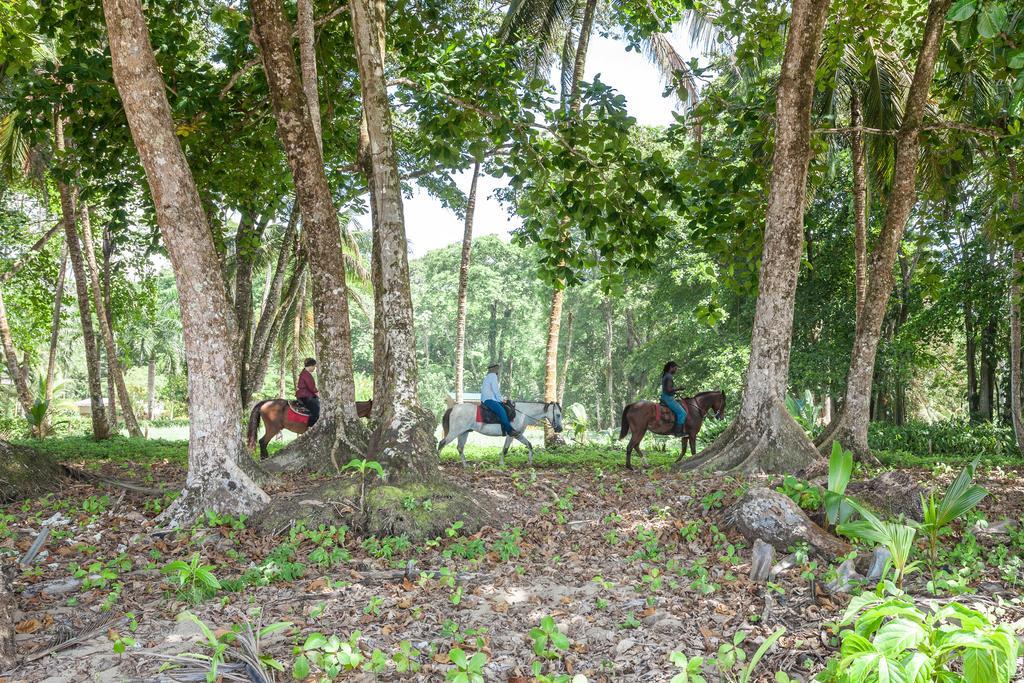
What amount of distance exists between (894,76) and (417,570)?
14470mm

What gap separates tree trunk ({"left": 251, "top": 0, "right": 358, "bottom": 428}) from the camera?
9.49 meters

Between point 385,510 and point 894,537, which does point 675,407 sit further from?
point 894,537

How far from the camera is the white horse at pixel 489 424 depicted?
490 inches

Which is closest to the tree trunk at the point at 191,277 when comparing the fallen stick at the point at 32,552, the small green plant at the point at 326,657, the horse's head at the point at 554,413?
the fallen stick at the point at 32,552

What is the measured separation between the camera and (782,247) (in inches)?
403

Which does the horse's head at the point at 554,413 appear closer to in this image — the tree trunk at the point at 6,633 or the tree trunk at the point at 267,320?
the tree trunk at the point at 6,633

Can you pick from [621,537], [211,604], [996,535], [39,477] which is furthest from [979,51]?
[39,477]

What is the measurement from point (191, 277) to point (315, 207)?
3.06 m

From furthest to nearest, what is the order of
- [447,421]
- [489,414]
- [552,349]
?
[552,349], [447,421], [489,414]

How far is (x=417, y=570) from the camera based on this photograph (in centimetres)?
603

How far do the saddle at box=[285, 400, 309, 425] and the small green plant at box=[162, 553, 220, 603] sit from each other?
760 cm

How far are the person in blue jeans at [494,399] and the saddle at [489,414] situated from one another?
0.28ft

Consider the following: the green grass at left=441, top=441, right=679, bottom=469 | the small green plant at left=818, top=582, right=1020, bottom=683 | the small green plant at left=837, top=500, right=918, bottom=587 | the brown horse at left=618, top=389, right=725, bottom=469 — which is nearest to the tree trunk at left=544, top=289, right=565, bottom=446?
the green grass at left=441, top=441, right=679, bottom=469

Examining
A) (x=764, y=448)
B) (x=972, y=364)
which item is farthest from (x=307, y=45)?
(x=972, y=364)
